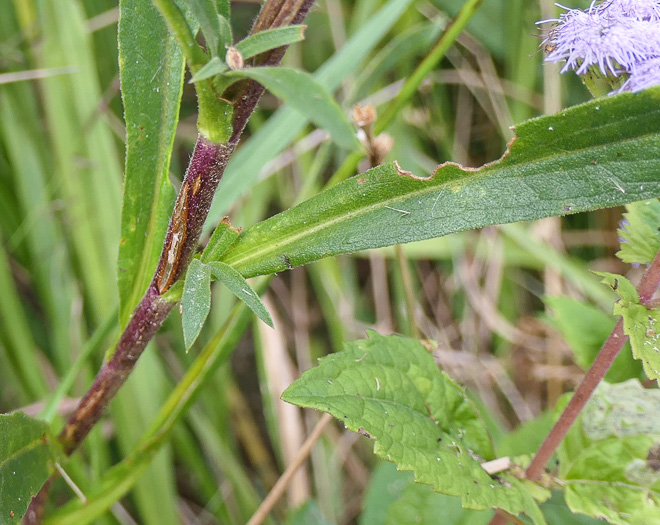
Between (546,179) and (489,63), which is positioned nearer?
(546,179)

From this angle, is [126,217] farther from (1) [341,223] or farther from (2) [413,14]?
(2) [413,14]

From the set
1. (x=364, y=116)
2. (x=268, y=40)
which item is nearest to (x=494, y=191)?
(x=268, y=40)

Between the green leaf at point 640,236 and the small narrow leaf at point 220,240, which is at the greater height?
the small narrow leaf at point 220,240

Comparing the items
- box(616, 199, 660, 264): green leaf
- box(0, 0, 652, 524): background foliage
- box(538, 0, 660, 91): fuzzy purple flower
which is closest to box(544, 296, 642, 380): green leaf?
box(0, 0, 652, 524): background foliage

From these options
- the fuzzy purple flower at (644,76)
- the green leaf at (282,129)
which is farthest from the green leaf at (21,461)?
the fuzzy purple flower at (644,76)

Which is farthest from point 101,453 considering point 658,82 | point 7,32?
point 658,82

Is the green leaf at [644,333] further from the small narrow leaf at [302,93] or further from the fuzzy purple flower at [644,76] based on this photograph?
the small narrow leaf at [302,93]
